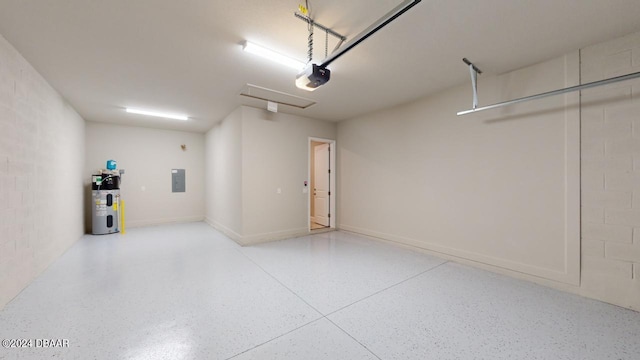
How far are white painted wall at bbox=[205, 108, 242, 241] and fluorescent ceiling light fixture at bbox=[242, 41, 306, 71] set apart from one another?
208 centimetres

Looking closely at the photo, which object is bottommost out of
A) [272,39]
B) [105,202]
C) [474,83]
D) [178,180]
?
Answer: [105,202]

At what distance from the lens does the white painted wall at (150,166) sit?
19.5 feet

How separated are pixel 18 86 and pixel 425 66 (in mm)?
5058

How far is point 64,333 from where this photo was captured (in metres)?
1.97

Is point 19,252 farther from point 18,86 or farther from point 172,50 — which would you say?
point 172,50

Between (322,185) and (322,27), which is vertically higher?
(322,27)

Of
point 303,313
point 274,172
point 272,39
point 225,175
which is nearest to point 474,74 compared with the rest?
point 272,39

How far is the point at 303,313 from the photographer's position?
2.27 metres

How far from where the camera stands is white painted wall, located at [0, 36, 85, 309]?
7.96ft

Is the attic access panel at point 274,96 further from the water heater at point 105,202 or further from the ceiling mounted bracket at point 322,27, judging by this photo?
the water heater at point 105,202

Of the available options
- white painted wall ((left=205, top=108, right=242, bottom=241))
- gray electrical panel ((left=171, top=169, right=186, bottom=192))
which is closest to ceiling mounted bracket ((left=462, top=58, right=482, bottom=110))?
white painted wall ((left=205, top=108, right=242, bottom=241))

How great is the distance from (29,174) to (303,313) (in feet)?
12.9

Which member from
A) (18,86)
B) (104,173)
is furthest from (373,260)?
(104,173)

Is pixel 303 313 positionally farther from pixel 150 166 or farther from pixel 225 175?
pixel 150 166
